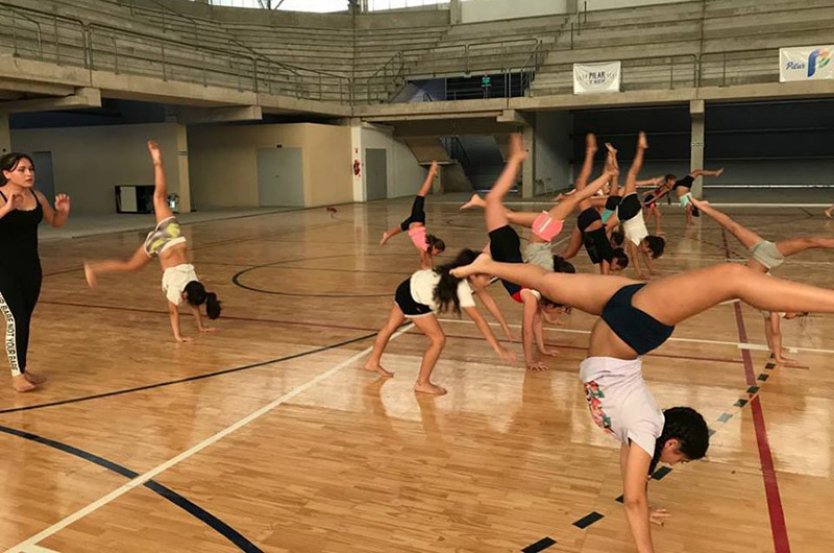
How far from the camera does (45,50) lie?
18547 mm

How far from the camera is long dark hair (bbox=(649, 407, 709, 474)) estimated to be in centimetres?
293

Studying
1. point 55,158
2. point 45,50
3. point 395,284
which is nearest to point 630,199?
point 395,284

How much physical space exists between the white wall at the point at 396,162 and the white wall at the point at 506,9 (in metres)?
6.81

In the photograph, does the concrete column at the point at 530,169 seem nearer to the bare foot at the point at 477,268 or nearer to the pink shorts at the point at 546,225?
the pink shorts at the point at 546,225

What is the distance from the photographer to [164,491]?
3.88 metres

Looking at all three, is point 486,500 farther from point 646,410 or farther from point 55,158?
point 55,158

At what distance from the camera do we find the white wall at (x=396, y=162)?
2742 cm

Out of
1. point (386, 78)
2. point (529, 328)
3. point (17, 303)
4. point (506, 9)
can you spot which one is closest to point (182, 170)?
point (386, 78)

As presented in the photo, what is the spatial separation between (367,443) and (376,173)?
2394cm

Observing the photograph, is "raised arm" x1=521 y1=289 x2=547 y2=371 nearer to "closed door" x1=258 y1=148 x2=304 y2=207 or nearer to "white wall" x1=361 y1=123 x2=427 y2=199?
"closed door" x1=258 y1=148 x2=304 y2=207

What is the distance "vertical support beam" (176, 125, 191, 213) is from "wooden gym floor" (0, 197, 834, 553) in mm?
15023

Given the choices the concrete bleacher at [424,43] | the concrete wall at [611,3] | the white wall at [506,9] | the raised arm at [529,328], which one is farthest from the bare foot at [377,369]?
the white wall at [506,9]

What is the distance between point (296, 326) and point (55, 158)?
790 inches

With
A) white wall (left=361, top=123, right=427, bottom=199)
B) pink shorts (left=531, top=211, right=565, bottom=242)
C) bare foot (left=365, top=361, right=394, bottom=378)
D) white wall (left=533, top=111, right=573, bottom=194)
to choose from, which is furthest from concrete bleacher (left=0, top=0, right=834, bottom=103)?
pink shorts (left=531, top=211, right=565, bottom=242)
